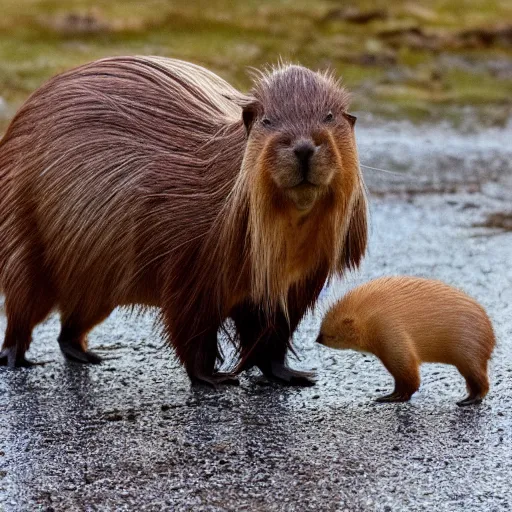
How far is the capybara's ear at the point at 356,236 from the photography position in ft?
14.5

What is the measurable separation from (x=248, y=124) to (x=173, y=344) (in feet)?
3.37

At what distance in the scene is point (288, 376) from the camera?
15.9 feet

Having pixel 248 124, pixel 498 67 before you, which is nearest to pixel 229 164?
pixel 248 124

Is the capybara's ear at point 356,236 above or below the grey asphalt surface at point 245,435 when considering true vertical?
above

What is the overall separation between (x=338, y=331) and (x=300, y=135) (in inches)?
41.9

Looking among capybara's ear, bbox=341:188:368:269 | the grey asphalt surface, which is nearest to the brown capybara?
the grey asphalt surface

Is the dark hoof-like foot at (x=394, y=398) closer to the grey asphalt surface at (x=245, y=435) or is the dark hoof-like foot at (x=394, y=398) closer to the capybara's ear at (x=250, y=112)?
the grey asphalt surface at (x=245, y=435)

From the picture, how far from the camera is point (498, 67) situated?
46.1 feet

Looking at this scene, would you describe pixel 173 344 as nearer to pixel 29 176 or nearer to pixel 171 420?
pixel 171 420

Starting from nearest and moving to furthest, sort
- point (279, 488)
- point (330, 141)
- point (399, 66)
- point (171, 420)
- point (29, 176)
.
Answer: point (279, 488) → point (330, 141) → point (171, 420) → point (29, 176) → point (399, 66)

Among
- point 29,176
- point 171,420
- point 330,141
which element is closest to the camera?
point 330,141

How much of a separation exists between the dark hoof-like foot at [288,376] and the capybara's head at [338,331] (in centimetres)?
18

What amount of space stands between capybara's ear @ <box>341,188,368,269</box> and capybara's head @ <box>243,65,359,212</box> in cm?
24

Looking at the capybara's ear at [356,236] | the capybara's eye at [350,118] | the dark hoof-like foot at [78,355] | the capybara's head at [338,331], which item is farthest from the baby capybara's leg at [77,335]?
the capybara's eye at [350,118]
